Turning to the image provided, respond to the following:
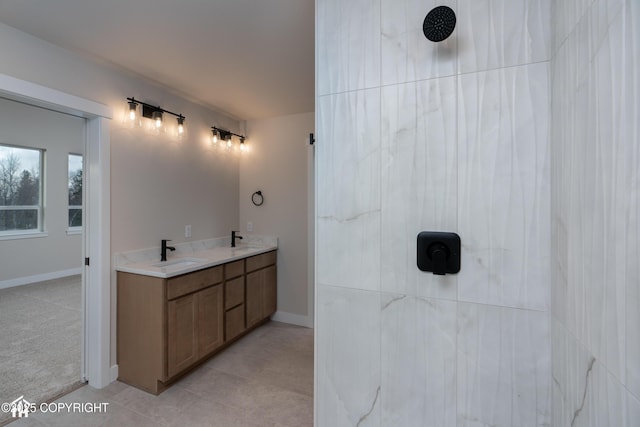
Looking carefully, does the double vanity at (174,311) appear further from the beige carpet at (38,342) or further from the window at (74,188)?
the window at (74,188)

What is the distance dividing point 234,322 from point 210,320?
1.13 ft

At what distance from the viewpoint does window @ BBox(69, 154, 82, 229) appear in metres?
5.35

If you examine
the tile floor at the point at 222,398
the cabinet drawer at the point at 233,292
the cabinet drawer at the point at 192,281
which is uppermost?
the cabinet drawer at the point at 192,281

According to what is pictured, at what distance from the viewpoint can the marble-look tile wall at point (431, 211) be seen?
2.53 ft

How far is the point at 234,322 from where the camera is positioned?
293 cm

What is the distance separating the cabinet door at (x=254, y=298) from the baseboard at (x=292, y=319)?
37 centimetres

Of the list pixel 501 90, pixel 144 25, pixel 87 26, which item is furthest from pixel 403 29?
pixel 87 26

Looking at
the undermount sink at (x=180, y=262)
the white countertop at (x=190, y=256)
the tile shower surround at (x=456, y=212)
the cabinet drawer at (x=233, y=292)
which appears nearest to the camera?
the tile shower surround at (x=456, y=212)

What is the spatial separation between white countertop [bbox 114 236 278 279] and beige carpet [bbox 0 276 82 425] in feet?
3.24

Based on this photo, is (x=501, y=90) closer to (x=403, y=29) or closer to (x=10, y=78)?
(x=403, y=29)

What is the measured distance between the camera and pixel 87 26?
1811 millimetres

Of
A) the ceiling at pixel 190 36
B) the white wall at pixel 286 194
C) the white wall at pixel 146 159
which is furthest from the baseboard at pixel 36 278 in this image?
the ceiling at pixel 190 36

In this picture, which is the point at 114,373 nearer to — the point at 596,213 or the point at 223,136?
the point at 223,136

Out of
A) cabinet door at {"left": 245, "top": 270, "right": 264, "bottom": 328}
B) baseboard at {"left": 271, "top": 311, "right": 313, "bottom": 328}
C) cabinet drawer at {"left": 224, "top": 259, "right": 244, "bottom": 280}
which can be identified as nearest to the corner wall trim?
cabinet drawer at {"left": 224, "top": 259, "right": 244, "bottom": 280}
